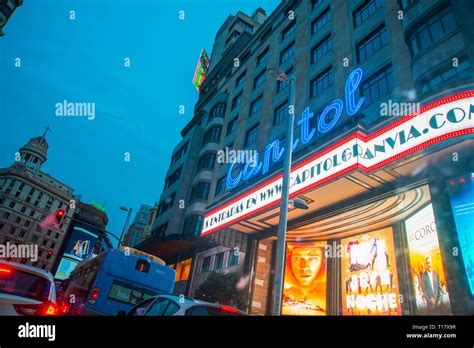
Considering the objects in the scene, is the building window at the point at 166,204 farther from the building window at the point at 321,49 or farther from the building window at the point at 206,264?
the building window at the point at 321,49

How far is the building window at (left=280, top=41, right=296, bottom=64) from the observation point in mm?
26763

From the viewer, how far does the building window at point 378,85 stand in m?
15.2

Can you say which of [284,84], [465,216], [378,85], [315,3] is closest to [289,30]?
[315,3]

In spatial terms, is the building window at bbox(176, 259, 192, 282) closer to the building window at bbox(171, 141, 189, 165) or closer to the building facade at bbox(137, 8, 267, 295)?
the building facade at bbox(137, 8, 267, 295)


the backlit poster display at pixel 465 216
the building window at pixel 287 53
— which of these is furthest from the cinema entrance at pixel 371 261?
the building window at pixel 287 53

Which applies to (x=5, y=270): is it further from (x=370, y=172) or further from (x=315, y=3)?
(x=315, y=3)

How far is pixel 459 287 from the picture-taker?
838cm

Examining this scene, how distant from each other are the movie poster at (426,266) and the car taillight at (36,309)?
1170cm

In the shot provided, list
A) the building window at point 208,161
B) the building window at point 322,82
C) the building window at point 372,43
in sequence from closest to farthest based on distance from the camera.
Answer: the building window at point 372,43 → the building window at point 322,82 → the building window at point 208,161

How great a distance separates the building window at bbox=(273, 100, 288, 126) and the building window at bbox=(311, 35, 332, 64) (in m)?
3.85

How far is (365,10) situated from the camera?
64.4 ft
